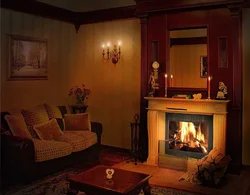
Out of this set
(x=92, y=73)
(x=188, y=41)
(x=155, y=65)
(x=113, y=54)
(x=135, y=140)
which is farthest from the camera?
(x=92, y=73)

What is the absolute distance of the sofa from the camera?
4.12m

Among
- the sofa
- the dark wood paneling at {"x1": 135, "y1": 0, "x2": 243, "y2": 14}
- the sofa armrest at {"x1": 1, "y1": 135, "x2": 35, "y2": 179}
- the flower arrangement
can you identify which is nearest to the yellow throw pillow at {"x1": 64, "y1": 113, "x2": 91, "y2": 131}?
the sofa

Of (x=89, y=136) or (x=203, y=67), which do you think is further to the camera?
(x=89, y=136)

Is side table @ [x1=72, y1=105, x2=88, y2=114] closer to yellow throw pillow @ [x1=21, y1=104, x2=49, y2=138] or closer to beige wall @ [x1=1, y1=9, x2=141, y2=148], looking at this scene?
beige wall @ [x1=1, y1=9, x2=141, y2=148]

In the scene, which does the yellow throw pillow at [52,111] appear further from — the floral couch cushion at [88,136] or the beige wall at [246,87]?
the beige wall at [246,87]

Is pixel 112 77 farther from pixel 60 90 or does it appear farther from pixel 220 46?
pixel 220 46

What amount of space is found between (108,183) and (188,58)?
275 centimetres

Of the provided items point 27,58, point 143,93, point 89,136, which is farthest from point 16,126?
point 143,93

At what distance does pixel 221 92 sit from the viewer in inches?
187

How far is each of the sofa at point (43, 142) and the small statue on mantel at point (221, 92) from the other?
2.10 metres

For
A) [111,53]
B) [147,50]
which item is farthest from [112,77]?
[147,50]

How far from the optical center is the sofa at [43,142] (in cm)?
412

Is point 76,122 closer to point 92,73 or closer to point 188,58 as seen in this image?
point 92,73

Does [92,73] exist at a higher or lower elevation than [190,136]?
higher
